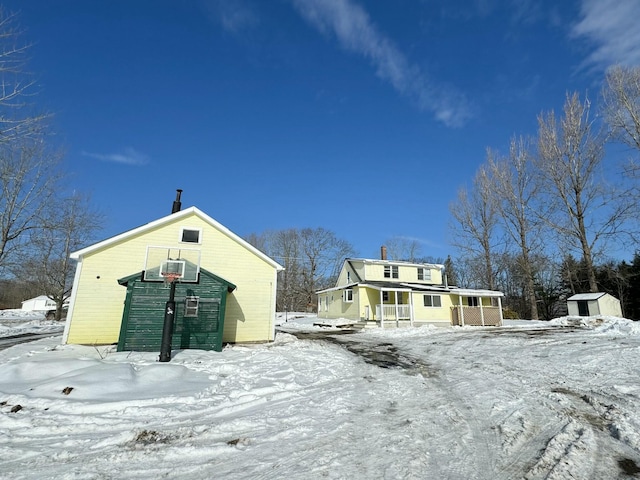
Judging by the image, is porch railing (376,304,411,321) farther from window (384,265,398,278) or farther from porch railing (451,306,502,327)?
window (384,265,398,278)

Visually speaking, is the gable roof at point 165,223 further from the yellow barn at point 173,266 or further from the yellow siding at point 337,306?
the yellow siding at point 337,306

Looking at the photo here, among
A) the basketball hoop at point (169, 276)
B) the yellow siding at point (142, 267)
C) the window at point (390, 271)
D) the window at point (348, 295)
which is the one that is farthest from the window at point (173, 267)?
the window at point (390, 271)

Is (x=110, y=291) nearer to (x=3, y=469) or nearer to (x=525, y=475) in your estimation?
(x=3, y=469)

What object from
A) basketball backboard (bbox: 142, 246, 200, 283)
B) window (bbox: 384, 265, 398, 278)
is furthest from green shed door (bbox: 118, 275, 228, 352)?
window (bbox: 384, 265, 398, 278)

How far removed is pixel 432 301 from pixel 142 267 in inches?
811

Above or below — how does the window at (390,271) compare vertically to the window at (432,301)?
above

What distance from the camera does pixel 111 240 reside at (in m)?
12.5

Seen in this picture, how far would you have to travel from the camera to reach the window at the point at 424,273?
29.5m

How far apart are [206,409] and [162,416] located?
0.61m

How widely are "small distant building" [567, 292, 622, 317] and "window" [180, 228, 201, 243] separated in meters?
28.0

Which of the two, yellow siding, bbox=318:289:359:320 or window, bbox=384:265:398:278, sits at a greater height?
window, bbox=384:265:398:278

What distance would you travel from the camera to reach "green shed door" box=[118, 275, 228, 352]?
10742mm

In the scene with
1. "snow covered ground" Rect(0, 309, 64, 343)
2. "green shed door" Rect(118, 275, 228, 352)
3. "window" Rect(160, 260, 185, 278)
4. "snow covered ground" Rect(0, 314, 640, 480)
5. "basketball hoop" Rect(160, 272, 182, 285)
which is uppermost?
"window" Rect(160, 260, 185, 278)

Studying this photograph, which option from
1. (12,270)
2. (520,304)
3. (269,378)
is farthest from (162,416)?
(520,304)
